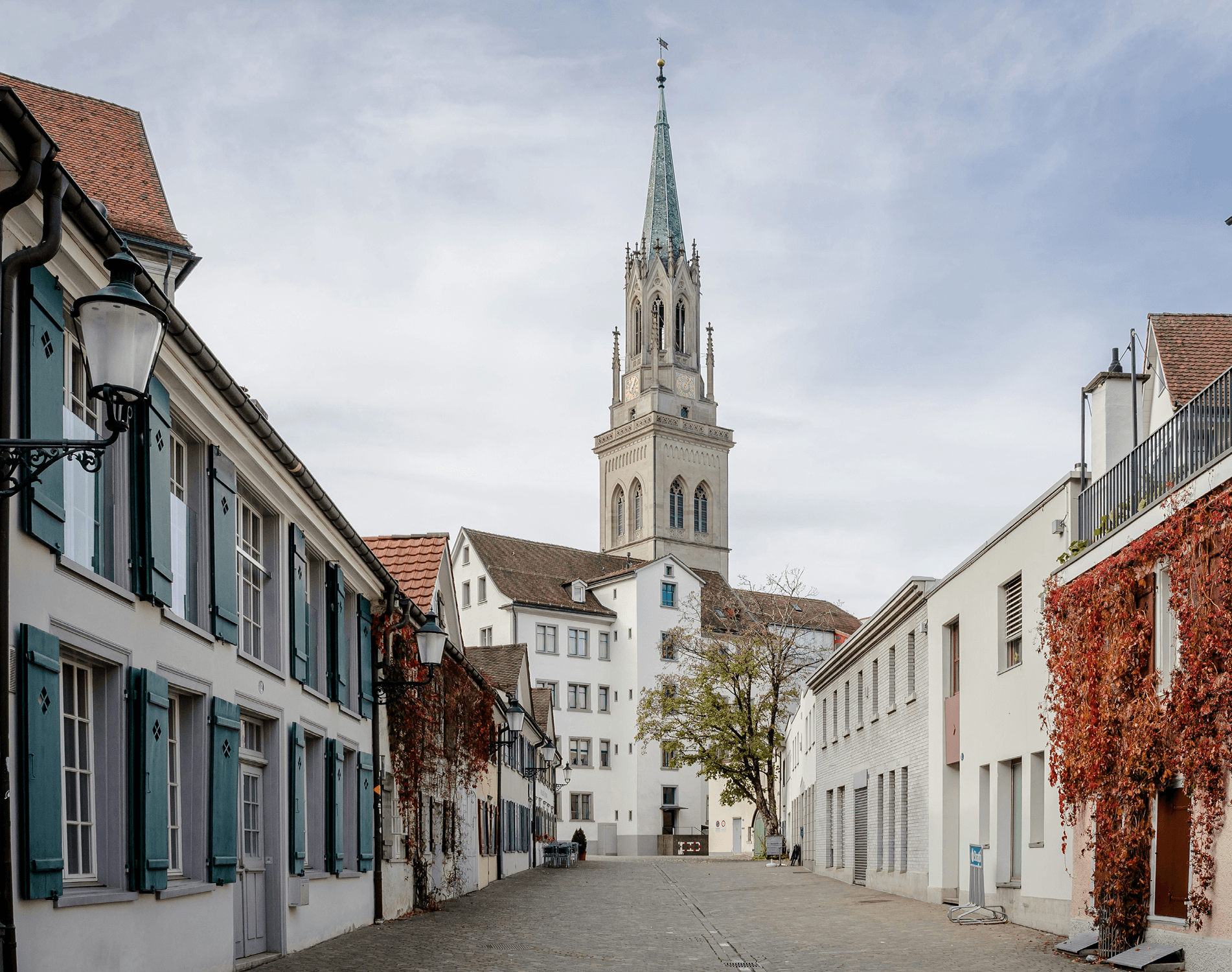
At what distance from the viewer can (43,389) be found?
848 cm

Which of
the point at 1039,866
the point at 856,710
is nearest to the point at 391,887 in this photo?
the point at 1039,866

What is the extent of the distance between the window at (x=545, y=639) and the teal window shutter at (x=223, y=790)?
64.5 meters

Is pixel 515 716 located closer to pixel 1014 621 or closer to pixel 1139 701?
pixel 1014 621

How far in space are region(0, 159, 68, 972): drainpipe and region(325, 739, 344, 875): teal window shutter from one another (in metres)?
8.94

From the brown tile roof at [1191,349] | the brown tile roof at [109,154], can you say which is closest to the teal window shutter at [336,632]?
the brown tile roof at [109,154]

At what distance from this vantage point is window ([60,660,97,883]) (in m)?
9.16

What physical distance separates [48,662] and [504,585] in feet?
231

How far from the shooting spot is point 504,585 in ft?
258

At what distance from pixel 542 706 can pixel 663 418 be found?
196 ft

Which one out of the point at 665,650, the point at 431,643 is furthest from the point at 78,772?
the point at 665,650

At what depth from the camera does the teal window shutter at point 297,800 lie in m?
14.8

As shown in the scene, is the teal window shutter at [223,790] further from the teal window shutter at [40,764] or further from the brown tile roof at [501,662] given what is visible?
the brown tile roof at [501,662]

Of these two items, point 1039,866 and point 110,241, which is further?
point 1039,866

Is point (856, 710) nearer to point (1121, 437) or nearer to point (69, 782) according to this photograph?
point (1121, 437)
